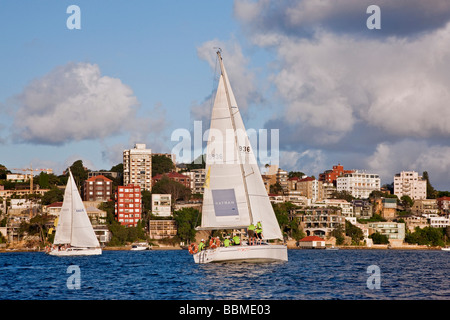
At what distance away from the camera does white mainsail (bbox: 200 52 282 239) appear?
42.3 m

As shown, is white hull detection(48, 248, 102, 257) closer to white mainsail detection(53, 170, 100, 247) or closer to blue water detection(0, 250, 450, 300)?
white mainsail detection(53, 170, 100, 247)

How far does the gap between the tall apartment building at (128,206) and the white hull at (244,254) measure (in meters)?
111

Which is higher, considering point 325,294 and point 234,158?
point 234,158

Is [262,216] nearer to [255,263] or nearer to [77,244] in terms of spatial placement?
[255,263]

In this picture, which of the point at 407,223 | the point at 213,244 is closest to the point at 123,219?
the point at 407,223

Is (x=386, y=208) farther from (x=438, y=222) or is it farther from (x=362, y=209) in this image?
(x=438, y=222)

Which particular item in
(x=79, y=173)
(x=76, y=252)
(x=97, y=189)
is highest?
(x=79, y=173)

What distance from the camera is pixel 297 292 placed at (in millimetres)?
30250

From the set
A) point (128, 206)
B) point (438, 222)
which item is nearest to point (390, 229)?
point (438, 222)

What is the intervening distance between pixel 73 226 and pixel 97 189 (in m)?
97.9

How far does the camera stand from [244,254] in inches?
1610

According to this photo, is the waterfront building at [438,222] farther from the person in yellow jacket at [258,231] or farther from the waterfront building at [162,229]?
the person in yellow jacket at [258,231]

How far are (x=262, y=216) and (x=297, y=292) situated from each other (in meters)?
13.0

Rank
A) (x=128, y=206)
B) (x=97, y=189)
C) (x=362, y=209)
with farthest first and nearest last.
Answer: (x=362, y=209)
(x=97, y=189)
(x=128, y=206)
